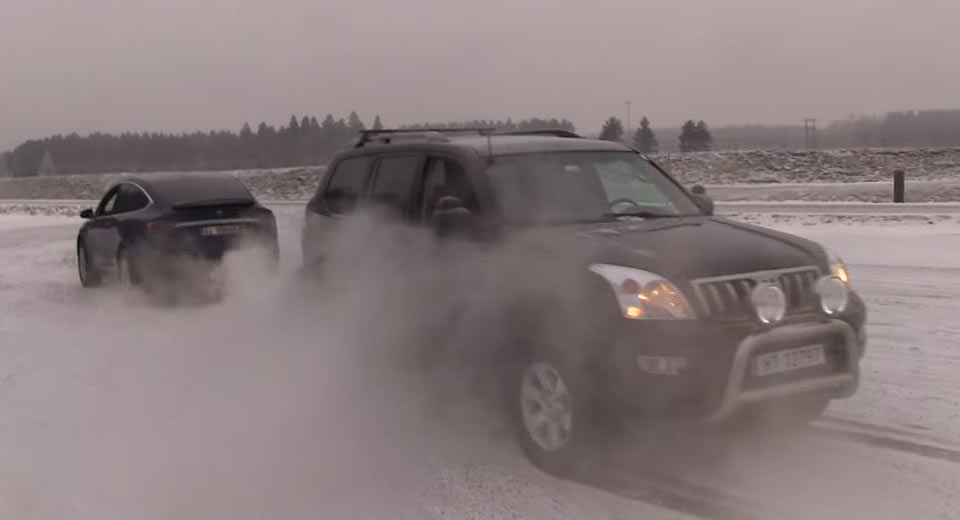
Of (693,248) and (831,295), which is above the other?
(693,248)

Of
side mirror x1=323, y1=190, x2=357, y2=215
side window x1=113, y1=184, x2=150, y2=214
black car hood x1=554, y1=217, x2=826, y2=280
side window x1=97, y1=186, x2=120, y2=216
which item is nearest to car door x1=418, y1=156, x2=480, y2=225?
black car hood x1=554, y1=217, x2=826, y2=280

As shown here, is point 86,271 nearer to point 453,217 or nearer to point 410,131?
point 410,131

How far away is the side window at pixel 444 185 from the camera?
17.9 ft

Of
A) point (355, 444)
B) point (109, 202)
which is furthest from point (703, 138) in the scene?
point (355, 444)

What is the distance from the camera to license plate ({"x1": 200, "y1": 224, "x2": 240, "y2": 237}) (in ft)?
35.3

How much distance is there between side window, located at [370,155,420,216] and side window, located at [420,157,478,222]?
141mm

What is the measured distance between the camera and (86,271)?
1212cm

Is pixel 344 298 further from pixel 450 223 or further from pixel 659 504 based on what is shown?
pixel 659 504

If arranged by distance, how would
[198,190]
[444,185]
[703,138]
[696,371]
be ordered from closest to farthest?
1. [696,371]
2. [444,185]
3. [198,190]
4. [703,138]

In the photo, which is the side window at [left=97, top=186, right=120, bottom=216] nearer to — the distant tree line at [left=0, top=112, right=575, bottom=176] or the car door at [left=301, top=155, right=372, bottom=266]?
the car door at [left=301, top=155, right=372, bottom=266]

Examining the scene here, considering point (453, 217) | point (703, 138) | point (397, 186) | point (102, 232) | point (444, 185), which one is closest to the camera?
point (453, 217)

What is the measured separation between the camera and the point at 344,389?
5867 millimetres

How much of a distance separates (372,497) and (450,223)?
1670 mm

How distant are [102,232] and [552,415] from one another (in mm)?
8840
